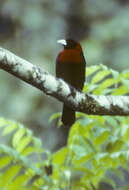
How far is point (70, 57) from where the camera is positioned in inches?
95.7

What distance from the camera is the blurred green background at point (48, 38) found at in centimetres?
491

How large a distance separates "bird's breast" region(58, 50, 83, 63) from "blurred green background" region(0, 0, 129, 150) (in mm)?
2299

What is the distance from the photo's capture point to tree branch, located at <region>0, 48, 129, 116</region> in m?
1.67

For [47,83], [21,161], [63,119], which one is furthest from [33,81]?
[63,119]

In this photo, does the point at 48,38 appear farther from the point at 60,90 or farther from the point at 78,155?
the point at 60,90

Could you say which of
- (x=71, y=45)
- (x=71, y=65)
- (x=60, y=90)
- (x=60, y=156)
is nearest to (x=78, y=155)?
(x=60, y=156)

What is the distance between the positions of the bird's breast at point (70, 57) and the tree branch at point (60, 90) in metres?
0.55

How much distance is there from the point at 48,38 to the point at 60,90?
13.1 feet

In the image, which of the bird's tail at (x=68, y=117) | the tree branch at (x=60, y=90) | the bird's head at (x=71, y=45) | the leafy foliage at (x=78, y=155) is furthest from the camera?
the bird's head at (x=71, y=45)

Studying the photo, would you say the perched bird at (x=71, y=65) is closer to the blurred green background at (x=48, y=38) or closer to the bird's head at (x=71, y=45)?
the bird's head at (x=71, y=45)

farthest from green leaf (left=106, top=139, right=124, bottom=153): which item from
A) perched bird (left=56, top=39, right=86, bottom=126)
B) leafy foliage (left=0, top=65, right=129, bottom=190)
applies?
perched bird (left=56, top=39, right=86, bottom=126)

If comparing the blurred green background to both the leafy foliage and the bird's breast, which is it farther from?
the leafy foliage

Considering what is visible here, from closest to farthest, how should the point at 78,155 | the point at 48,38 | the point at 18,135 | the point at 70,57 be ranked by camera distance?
the point at 78,155, the point at 18,135, the point at 70,57, the point at 48,38

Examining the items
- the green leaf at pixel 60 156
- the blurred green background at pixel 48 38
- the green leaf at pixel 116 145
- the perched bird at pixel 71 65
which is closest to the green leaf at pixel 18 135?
the green leaf at pixel 60 156
